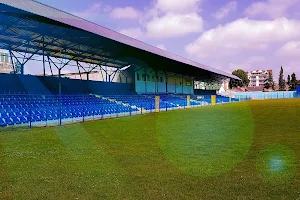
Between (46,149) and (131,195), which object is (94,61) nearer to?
(46,149)

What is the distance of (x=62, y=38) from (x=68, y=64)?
7.19m

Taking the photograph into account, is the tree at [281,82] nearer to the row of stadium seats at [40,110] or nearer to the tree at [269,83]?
the tree at [269,83]

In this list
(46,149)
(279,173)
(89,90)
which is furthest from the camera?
(89,90)

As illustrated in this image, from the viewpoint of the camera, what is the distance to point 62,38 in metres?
19.4

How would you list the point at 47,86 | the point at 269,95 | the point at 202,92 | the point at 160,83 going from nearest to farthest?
the point at 47,86 < the point at 160,83 < the point at 202,92 < the point at 269,95

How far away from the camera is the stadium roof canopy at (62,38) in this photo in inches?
564

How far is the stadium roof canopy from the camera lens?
14332 mm

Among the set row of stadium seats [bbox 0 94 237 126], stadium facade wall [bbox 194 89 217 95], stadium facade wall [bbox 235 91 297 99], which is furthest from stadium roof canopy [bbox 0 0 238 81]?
stadium facade wall [bbox 235 91 297 99]

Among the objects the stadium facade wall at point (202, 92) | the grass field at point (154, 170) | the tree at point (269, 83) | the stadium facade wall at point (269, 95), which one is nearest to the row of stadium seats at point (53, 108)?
the grass field at point (154, 170)

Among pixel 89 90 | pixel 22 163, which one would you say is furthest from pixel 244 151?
pixel 89 90

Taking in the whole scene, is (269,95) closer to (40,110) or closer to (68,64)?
(68,64)

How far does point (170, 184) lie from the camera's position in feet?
14.1

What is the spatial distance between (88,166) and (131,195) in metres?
1.94

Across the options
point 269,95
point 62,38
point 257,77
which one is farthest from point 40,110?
point 257,77
